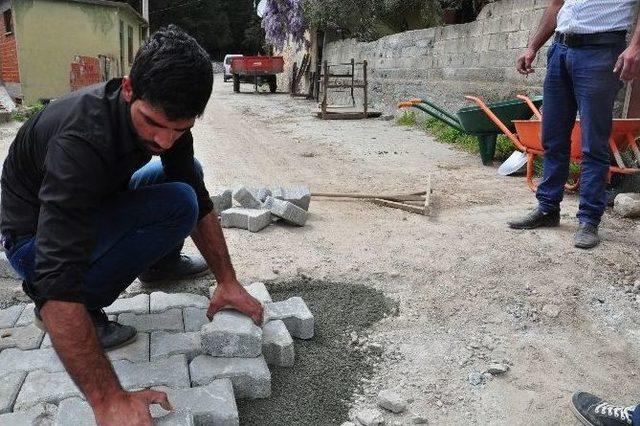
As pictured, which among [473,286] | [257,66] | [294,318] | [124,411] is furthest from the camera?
[257,66]

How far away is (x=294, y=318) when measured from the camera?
2439 millimetres

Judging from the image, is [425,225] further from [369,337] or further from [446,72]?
[446,72]

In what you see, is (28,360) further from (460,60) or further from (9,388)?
(460,60)

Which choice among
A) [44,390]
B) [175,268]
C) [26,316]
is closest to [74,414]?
[44,390]

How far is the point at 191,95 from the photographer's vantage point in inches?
62.7

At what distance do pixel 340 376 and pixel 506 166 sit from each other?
406 cm

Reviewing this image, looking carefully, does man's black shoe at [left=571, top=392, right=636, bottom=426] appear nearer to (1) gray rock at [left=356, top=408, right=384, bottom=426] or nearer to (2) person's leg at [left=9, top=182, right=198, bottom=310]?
(1) gray rock at [left=356, top=408, right=384, bottom=426]

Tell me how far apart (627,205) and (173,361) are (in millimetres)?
3456

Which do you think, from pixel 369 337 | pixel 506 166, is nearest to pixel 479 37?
pixel 506 166

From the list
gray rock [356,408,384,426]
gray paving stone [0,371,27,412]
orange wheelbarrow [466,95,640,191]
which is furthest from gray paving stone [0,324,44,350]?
orange wheelbarrow [466,95,640,191]

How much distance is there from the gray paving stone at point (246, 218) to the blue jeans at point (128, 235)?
155cm

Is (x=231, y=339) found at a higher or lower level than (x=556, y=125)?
lower

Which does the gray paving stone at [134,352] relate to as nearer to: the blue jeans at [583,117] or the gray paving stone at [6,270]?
the gray paving stone at [6,270]

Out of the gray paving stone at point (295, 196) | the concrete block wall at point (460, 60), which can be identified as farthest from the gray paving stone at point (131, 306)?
the concrete block wall at point (460, 60)
